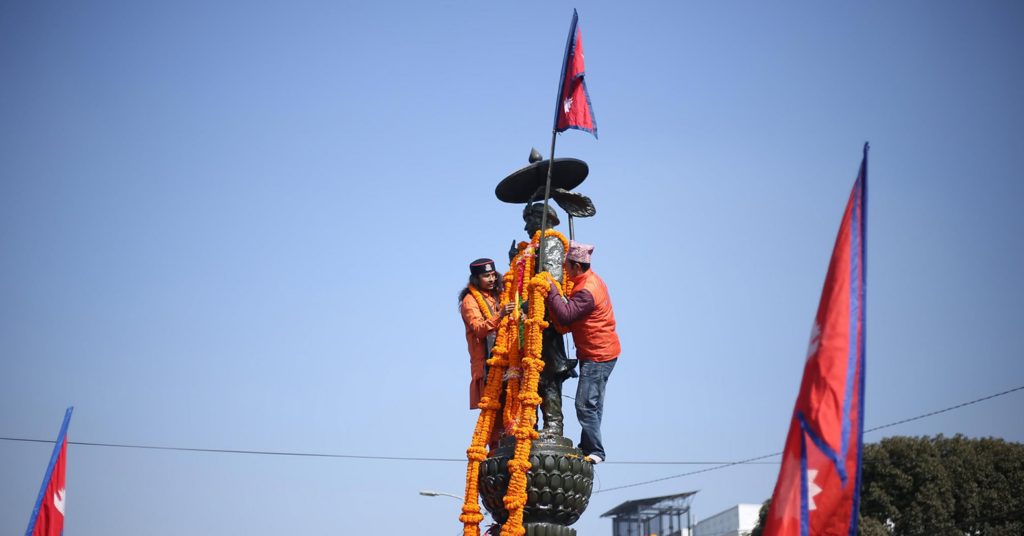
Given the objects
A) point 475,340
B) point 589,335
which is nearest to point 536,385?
point 589,335

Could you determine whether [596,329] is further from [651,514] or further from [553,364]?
[651,514]

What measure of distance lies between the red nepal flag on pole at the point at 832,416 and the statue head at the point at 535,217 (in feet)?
13.5

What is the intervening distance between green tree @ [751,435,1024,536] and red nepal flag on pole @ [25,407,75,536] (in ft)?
66.3

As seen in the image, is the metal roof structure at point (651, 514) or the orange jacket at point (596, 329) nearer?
the orange jacket at point (596, 329)

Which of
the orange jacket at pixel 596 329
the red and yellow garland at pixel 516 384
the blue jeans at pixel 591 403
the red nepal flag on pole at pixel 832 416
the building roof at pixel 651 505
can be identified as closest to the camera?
the red nepal flag on pole at pixel 832 416

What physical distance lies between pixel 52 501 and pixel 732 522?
32349 millimetres

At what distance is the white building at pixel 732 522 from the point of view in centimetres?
3656

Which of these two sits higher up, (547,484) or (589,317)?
(589,317)

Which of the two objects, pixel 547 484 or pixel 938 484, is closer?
pixel 547 484

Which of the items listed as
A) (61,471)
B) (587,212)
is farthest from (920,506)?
(61,471)

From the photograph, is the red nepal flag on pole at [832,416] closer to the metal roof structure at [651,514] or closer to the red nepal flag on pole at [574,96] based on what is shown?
the red nepal flag on pole at [574,96]

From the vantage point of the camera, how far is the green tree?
24078mm

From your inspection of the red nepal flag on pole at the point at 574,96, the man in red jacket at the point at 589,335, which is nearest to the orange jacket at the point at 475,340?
the man in red jacket at the point at 589,335

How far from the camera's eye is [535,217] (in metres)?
8.16
